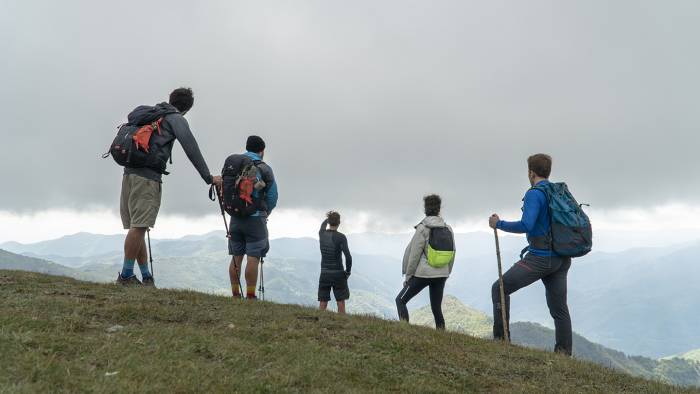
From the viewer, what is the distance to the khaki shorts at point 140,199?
8898mm

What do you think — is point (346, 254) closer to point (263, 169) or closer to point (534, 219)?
point (263, 169)

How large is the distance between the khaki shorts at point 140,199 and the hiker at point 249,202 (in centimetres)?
139

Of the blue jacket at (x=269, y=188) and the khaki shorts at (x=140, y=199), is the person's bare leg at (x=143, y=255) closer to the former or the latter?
the khaki shorts at (x=140, y=199)

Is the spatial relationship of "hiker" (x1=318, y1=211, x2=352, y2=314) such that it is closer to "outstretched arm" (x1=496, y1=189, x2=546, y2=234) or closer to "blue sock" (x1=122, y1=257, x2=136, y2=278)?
"blue sock" (x1=122, y1=257, x2=136, y2=278)

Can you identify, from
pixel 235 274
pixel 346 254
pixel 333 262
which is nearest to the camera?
pixel 235 274

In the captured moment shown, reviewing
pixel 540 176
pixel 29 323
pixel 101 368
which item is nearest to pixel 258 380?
pixel 101 368

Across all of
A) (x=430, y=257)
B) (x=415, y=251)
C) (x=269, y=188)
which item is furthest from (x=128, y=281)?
(x=430, y=257)

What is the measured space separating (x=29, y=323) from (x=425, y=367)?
5.35 meters

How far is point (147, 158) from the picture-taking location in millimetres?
8711

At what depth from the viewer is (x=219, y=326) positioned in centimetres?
708

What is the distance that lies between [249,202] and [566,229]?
20.4ft

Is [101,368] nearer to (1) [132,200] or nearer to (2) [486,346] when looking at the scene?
(1) [132,200]

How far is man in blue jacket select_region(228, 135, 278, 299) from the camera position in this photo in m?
9.77

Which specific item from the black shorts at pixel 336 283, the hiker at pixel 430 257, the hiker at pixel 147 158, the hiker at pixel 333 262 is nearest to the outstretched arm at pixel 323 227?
the hiker at pixel 333 262
